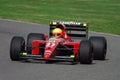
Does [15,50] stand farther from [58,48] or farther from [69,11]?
[69,11]

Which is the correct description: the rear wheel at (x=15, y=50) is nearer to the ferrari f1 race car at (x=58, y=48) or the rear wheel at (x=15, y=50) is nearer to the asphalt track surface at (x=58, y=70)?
the ferrari f1 race car at (x=58, y=48)

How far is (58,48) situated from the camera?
14531 millimetres

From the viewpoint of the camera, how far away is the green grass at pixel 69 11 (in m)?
29.2

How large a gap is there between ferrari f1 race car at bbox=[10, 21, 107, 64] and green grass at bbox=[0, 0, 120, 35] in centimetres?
924

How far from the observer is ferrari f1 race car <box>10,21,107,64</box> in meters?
14.1

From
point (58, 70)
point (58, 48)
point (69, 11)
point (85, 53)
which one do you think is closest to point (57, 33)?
point (58, 48)

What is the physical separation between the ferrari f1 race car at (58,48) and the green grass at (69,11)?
9244 mm

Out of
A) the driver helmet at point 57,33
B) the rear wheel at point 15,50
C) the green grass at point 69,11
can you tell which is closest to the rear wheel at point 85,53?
the driver helmet at point 57,33

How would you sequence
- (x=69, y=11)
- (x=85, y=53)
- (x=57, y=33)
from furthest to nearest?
1. (x=69, y=11)
2. (x=57, y=33)
3. (x=85, y=53)

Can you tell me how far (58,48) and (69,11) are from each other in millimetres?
21037

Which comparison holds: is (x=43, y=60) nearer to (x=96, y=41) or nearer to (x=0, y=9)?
(x=96, y=41)

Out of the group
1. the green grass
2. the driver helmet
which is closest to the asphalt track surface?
the driver helmet

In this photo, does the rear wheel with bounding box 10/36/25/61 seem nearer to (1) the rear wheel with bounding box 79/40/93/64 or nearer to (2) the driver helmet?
(2) the driver helmet

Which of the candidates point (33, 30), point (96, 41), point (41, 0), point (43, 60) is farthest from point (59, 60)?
point (41, 0)
